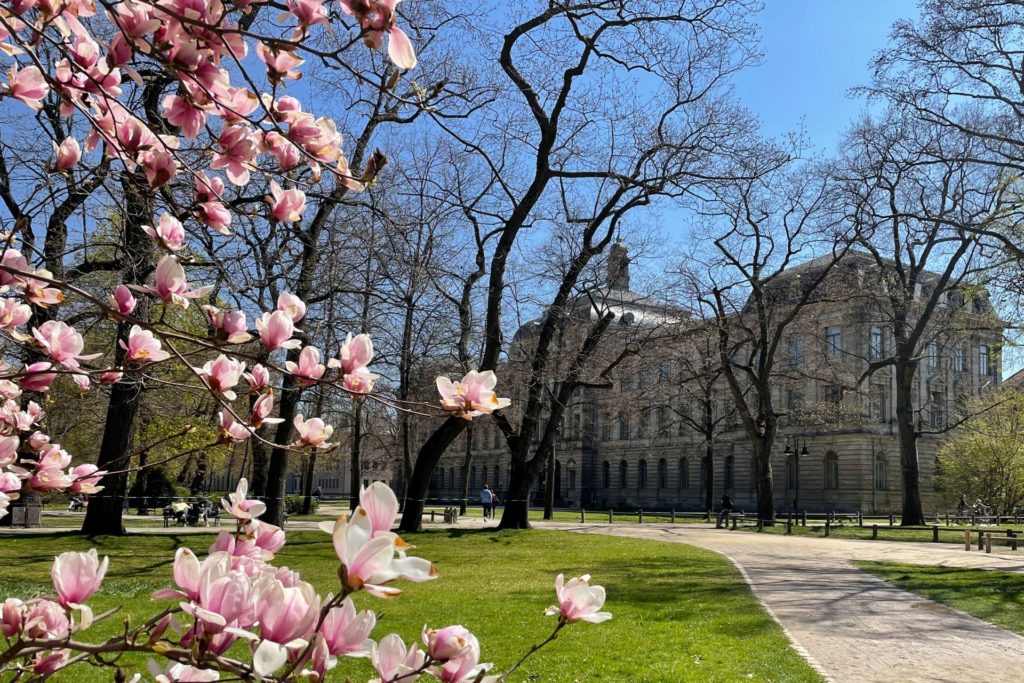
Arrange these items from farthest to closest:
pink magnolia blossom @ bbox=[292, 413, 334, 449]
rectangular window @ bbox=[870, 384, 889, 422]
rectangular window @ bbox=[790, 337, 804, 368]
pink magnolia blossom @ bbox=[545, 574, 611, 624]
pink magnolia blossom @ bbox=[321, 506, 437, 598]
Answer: rectangular window @ bbox=[870, 384, 889, 422] < rectangular window @ bbox=[790, 337, 804, 368] < pink magnolia blossom @ bbox=[292, 413, 334, 449] < pink magnolia blossom @ bbox=[545, 574, 611, 624] < pink magnolia blossom @ bbox=[321, 506, 437, 598]

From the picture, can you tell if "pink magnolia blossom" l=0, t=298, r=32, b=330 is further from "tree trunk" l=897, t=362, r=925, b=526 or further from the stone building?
"tree trunk" l=897, t=362, r=925, b=526

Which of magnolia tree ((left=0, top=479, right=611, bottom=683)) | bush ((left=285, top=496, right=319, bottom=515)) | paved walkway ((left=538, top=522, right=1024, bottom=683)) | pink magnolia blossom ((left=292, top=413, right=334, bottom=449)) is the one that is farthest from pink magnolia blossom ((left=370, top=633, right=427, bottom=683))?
bush ((left=285, top=496, right=319, bottom=515))

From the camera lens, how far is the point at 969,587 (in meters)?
15.0

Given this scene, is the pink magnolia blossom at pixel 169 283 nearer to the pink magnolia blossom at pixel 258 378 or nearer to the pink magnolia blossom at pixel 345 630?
the pink magnolia blossom at pixel 258 378

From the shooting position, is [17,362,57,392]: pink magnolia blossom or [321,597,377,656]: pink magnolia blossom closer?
[321,597,377,656]: pink magnolia blossom

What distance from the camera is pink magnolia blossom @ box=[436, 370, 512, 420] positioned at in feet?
7.75

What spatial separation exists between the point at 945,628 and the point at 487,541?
12788 millimetres

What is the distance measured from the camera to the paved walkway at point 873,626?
27.3ft

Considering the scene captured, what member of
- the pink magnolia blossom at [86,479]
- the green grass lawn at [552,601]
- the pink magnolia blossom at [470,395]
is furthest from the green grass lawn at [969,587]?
the pink magnolia blossom at [86,479]

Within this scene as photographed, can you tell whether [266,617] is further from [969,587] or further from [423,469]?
[423,469]

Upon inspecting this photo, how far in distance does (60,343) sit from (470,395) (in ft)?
3.92

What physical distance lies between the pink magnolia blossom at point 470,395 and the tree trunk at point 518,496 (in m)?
24.1

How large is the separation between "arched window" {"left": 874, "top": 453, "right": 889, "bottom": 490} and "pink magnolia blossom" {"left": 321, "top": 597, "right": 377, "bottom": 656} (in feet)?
201

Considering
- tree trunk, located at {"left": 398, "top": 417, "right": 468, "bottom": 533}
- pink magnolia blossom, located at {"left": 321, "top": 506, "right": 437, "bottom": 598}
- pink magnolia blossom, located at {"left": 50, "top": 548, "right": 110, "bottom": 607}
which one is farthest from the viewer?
tree trunk, located at {"left": 398, "top": 417, "right": 468, "bottom": 533}
